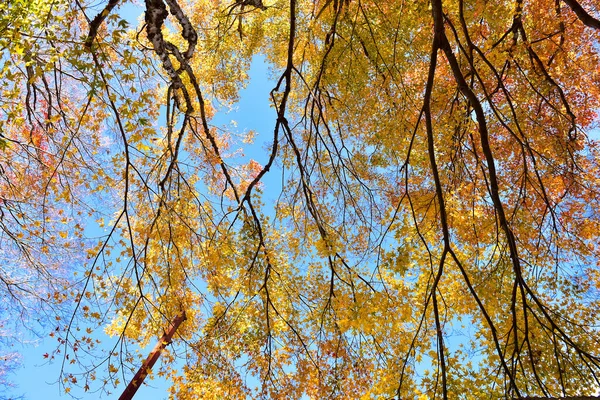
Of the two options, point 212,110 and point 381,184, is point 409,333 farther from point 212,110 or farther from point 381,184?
point 212,110

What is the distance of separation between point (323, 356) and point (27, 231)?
381 cm

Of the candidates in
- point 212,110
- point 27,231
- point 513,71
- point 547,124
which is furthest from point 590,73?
point 27,231

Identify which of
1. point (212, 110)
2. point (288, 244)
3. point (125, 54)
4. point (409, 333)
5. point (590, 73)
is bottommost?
point (125, 54)

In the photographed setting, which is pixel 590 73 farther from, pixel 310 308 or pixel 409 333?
pixel 310 308

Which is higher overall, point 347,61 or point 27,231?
point 347,61

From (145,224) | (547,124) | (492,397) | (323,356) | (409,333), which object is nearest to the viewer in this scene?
(492,397)

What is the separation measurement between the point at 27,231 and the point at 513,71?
6048 mm

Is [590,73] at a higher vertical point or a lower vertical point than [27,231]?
higher

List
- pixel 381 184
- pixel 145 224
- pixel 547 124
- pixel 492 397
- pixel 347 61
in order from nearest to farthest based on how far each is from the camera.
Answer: pixel 492 397 < pixel 347 61 < pixel 145 224 < pixel 547 124 < pixel 381 184

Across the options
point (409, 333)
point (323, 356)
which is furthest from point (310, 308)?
point (409, 333)

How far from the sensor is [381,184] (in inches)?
269

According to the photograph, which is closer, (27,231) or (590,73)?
(27,231)

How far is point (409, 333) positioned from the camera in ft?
14.0

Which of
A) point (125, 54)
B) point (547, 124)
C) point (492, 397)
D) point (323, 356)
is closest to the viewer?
point (125, 54)
